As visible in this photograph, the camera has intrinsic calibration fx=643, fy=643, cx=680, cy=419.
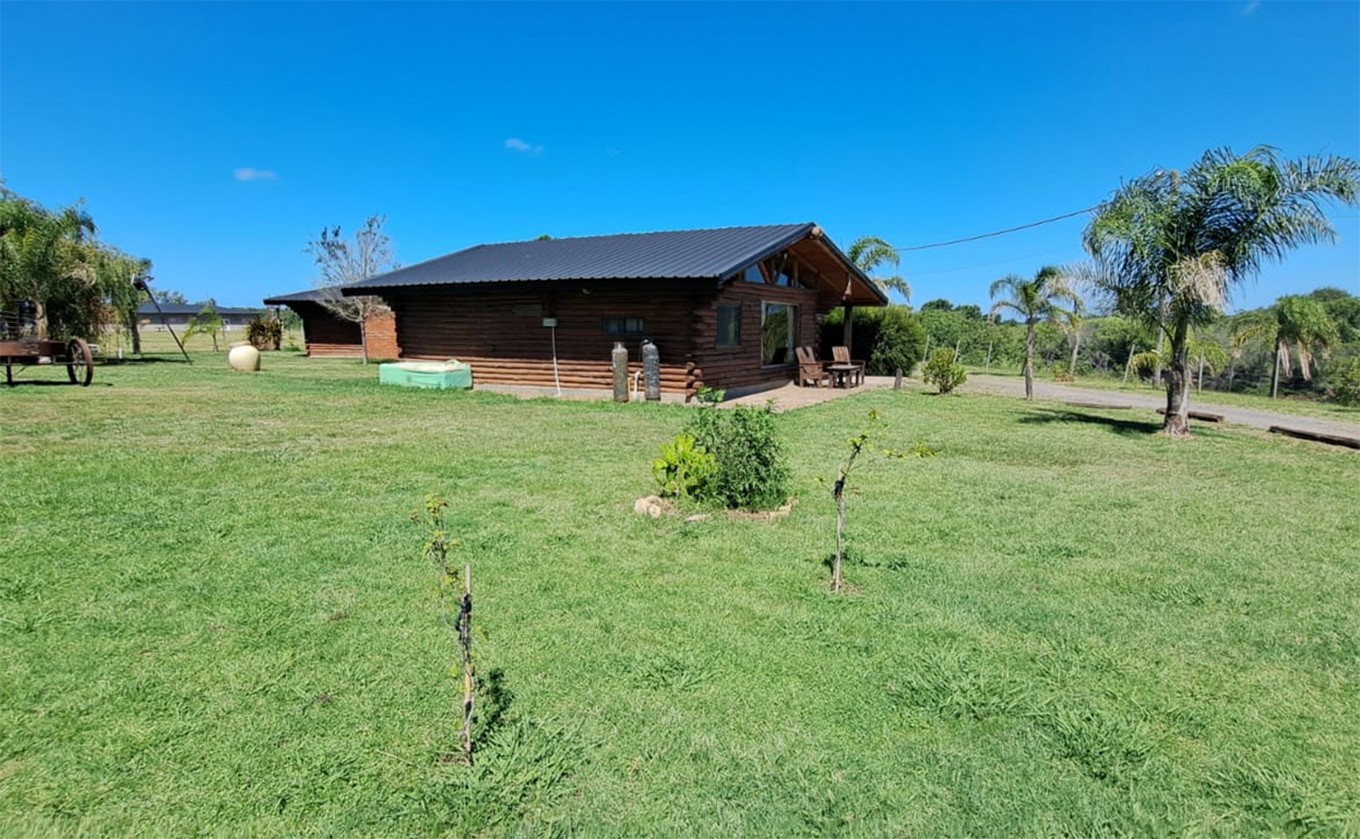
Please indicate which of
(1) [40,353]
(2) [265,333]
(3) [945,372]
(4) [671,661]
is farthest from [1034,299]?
(2) [265,333]

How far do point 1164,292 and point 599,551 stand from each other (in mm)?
9626

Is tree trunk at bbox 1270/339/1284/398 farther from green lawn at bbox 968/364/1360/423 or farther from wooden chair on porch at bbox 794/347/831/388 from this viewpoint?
wooden chair on porch at bbox 794/347/831/388

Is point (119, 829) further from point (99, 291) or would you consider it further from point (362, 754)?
point (99, 291)

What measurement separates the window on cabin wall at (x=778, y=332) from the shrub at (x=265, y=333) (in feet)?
91.6

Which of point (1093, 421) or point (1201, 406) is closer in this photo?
point (1093, 421)

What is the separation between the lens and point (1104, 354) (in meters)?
27.6

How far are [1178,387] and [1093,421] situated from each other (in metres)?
1.74

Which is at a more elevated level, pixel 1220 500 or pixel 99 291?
pixel 99 291

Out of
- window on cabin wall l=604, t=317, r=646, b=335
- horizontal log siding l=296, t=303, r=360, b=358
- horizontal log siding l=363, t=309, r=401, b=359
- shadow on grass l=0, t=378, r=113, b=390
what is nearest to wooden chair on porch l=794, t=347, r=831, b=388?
window on cabin wall l=604, t=317, r=646, b=335

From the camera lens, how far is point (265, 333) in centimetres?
3247

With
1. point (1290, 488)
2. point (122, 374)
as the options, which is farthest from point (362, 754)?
point (122, 374)

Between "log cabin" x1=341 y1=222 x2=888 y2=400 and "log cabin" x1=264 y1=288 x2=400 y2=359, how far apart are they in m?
11.7

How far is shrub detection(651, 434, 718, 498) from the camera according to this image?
16.6 feet

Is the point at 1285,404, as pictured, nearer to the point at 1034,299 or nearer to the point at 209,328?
the point at 1034,299
